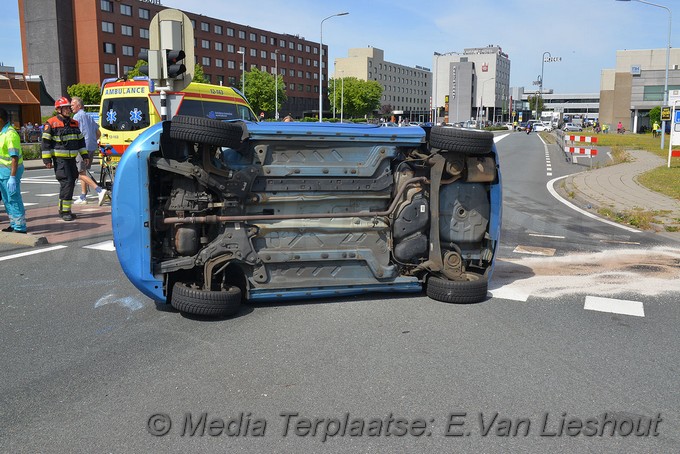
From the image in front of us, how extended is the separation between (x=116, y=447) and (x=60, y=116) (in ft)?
29.5

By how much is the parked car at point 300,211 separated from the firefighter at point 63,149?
244 inches

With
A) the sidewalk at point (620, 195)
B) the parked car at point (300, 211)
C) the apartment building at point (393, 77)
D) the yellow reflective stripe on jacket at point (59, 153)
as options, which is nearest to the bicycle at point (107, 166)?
the yellow reflective stripe on jacket at point (59, 153)

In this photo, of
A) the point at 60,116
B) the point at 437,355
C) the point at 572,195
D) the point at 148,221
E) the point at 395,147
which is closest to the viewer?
the point at 437,355

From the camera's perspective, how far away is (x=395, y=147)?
19.1 feet

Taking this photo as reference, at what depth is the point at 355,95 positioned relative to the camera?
11769 cm

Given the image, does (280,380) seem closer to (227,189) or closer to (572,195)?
(227,189)

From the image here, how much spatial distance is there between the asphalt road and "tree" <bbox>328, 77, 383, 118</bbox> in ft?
368

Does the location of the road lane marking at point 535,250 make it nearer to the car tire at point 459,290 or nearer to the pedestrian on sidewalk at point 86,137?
the car tire at point 459,290

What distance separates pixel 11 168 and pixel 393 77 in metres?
153

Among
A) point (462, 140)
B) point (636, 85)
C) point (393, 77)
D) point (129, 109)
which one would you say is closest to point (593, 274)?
point (462, 140)

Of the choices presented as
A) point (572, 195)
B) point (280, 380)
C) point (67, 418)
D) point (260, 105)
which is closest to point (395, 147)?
point (280, 380)

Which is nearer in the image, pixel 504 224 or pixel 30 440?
pixel 30 440

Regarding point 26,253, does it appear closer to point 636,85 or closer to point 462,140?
point 462,140

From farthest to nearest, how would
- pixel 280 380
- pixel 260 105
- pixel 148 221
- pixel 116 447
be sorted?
1. pixel 260 105
2. pixel 148 221
3. pixel 280 380
4. pixel 116 447
